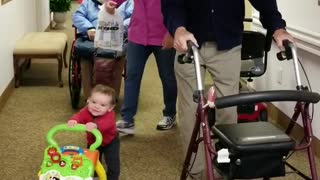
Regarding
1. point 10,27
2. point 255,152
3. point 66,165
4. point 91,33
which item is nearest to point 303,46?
point 91,33

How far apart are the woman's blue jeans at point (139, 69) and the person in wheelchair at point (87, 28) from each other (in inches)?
16.6

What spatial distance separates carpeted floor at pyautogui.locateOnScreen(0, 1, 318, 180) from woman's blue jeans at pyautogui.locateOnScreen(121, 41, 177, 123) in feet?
0.85

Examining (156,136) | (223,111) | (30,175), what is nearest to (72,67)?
(156,136)

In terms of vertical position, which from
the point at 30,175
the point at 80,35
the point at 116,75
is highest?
the point at 80,35

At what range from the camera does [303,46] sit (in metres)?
3.21

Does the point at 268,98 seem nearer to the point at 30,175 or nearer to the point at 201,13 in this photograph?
the point at 201,13

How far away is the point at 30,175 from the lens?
2920 millimetres

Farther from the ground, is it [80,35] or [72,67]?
[80,35]

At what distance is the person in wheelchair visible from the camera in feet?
12.6

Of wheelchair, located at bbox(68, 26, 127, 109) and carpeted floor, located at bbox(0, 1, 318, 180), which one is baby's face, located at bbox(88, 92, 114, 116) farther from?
wheelchair, located at bbox(68, 26, 127, 109)

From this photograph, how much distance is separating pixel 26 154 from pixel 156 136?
0.94 meters

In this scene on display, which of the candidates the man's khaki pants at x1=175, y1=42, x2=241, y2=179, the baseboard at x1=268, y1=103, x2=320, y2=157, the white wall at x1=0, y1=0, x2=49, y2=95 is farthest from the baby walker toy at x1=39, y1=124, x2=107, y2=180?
the white wall at x1=0, y1=0, x2=49, y2=95

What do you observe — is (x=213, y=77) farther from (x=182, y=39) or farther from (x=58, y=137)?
(x=58, y=137)

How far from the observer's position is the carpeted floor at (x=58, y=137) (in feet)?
9.89
